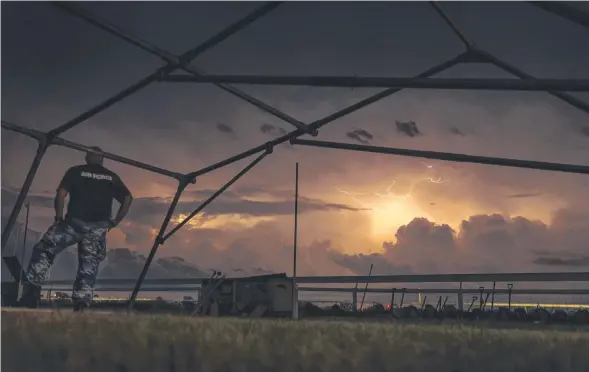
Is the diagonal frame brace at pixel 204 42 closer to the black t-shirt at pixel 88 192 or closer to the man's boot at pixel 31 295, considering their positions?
the black t-shirt at pixel 88 192

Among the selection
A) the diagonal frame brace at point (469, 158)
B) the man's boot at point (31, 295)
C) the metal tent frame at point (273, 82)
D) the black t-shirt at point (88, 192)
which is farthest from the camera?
the man's boot at point (31, 295)

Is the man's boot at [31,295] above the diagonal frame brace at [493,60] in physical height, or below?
below

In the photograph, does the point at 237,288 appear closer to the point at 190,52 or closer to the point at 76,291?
the point at 76,291

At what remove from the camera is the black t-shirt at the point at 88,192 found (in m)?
11.5

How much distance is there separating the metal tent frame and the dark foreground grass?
1.83 meters

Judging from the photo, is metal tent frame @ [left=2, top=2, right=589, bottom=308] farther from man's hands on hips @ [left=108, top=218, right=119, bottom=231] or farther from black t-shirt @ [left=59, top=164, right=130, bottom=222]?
man's hands on hips @ [left=108, top=218, right=119, bottom=231]

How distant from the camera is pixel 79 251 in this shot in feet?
37.5

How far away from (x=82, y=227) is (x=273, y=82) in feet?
19.3

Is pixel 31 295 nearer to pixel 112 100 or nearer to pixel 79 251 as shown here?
pixel 79 251

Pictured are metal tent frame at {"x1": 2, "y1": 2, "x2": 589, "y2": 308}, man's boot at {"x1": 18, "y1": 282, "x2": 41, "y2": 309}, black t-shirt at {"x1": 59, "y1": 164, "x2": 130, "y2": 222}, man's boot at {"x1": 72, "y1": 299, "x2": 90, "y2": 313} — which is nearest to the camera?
metal tent frame at {"x1": 2, "y1": 2, "x2": 589, "y2": 308}

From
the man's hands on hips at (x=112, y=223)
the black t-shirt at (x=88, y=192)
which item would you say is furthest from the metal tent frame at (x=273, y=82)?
the man's hands on hips at (x=112, y=223)

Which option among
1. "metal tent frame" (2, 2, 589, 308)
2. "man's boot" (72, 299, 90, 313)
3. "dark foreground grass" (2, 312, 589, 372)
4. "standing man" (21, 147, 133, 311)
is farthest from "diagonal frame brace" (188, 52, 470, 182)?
"dark foreground grass" (2, 312, 589, 372)

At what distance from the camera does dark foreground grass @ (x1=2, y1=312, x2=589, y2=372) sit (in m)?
4.04

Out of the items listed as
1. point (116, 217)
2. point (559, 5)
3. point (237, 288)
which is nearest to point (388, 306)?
point (237, 288)
